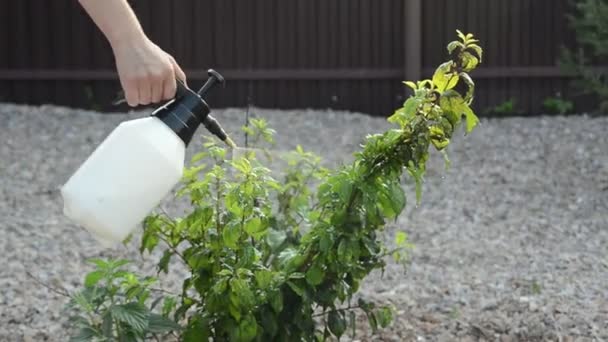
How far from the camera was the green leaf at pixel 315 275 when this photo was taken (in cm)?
285

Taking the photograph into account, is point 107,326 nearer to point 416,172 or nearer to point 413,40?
point 416,172

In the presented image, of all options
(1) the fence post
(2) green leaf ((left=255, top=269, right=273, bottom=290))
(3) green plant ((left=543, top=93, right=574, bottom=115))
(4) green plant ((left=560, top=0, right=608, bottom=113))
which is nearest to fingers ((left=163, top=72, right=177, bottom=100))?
(2) green leaf ((left=255, top=269, right=273, bottom=290))

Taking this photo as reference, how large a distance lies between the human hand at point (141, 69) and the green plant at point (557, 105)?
25.3 feet

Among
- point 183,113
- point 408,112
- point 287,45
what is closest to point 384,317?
point 408,112

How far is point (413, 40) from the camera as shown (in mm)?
9375

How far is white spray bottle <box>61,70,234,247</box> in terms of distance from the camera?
207 centimetres

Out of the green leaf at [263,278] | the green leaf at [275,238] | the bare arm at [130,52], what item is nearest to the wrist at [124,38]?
the bare arm at [130,52]

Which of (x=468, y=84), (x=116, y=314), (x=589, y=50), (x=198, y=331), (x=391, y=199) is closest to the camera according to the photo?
(x=468, y=84)

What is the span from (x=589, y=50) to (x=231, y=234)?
7.34 metres

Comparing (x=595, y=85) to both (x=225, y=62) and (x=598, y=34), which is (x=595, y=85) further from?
(x=225, y=62)

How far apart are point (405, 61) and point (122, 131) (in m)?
7.50

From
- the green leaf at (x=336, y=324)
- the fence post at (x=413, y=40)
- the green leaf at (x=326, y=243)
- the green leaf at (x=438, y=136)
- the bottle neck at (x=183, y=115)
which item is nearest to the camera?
the bottle neck at (x=183, y=115)

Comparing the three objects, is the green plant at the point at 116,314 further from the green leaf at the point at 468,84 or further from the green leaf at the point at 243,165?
the green leaf at the point at 468,84

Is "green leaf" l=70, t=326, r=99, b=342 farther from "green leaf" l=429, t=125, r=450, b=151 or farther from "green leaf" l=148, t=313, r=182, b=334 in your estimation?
"green leaf" l=429, t=125, r=450, b=151
